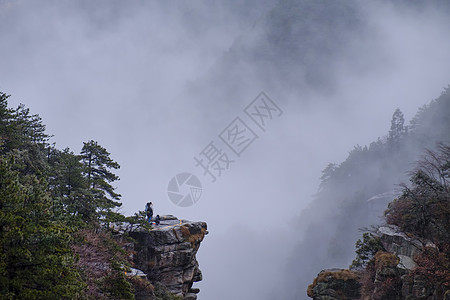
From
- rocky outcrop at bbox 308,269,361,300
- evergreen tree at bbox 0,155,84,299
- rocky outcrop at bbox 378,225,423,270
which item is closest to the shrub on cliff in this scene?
rocky outcrop at bbox 378,225,423,270

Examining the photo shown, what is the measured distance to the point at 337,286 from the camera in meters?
27.0

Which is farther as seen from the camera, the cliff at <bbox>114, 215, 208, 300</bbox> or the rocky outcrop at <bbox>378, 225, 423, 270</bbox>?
the cliff at <bbox>114, 215, 208, 300</bbox>

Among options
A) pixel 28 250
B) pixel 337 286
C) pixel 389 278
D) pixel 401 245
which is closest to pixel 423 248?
pixel 401 245

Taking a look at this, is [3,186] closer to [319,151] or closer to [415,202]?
[415,202]

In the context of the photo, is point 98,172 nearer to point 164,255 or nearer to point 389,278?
point 164,255

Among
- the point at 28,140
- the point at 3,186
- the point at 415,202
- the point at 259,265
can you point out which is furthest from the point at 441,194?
the point at 259,265

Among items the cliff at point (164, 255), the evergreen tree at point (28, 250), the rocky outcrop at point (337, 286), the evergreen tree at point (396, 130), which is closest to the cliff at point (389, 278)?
the rocky outcrop at point (337, 286)

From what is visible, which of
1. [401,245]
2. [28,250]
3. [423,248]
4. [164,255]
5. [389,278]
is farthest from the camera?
[164,255]

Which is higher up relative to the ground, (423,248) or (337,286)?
(423,248)

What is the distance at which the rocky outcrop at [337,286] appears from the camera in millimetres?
26500

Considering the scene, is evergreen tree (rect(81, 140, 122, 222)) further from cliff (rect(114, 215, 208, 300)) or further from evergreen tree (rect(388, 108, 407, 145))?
evergreen tree (rect(388, 108, 407, 145))

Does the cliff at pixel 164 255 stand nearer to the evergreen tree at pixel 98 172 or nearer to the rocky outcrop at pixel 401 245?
the evergreen tree at pixel 98 172

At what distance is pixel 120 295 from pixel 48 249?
26.0 ft

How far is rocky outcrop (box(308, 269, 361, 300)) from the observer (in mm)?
26500
